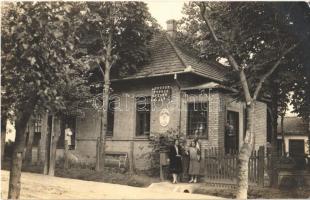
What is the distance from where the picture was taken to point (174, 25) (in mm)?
23156

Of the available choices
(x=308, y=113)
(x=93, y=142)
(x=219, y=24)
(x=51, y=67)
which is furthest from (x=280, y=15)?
(x=93, y=142)

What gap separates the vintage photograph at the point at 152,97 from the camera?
8305 mm

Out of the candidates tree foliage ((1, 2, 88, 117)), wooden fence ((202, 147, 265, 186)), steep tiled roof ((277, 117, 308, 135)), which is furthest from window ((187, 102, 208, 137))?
steep tiled roof ((277, 117, 308, 135))

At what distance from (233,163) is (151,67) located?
22.9 feet

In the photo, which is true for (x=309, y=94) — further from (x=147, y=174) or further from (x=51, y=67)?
(x=51, y=67)

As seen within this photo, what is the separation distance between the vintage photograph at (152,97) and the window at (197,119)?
0.14ft

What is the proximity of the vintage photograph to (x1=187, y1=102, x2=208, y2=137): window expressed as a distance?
42 millimetres

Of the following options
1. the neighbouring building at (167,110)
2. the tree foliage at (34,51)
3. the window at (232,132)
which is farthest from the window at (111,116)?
the tree foliage at (34,51)

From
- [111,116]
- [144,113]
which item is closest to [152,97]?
[144,113]

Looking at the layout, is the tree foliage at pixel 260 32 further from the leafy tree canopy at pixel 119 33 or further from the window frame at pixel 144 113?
the window frame at pixel 144 113

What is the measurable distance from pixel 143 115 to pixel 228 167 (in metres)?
6.62

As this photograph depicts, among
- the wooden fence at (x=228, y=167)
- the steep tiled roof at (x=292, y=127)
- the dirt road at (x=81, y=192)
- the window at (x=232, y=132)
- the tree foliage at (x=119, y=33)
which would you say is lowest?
the dirt road at (x=81, y=192)

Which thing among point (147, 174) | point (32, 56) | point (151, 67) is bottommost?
point (147, 174)

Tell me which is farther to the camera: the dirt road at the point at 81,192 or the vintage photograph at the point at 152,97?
the dirt road at the point at 81,192
